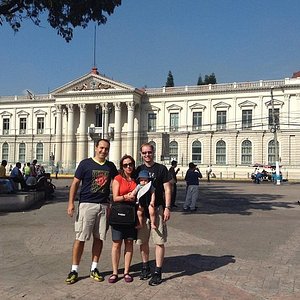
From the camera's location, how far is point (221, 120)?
64.8 m

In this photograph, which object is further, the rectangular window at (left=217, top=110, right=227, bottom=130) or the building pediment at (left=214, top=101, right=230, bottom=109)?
the rectangular window at (left=217, top=110, right=227, bottom=130)

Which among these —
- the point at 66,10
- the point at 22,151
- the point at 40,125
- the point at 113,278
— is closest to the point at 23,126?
the point at 40,125

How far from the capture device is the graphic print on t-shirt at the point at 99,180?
599 cm

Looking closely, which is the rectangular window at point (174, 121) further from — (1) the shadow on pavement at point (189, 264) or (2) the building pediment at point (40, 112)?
(1) the shadow on pavement at point (189, 264)

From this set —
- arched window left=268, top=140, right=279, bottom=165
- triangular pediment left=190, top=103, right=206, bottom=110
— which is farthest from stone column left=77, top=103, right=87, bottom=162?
arched window left=268, top=140, right=279, bottom=165

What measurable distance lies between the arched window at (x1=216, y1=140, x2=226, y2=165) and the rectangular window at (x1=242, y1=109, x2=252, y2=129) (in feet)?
13.0

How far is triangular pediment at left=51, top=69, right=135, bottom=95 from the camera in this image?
6744 centimetres

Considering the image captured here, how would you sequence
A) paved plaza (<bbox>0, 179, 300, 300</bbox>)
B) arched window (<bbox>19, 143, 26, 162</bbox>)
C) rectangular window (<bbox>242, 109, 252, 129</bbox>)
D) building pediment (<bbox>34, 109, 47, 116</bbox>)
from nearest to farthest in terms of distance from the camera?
1. paved plaza (<bbox>0, 179, 300, 300</bbox>)
2. rectangular window (<bbox>242, 109, 252, 129</bbox>)
3. building pediment (<bbox>34, 109, 47, 116</bbox>)
4. arched window (<bbox>19, 143, 26, 162</bbox>)

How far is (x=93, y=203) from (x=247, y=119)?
5935 cm

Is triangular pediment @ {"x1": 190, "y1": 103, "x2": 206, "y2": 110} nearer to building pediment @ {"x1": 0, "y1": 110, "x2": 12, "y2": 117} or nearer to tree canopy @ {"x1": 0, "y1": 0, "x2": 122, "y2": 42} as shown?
building pediment @ {"x1": 0, "y1": 110, "x2": 12, "y2": 117}

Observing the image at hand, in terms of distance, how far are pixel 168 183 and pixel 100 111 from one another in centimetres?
6575

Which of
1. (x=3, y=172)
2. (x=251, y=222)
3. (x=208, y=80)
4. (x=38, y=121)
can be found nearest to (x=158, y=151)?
(x=38, y=121)

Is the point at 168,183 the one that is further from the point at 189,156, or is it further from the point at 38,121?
the point at 38,121

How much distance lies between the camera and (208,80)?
93.0 m
